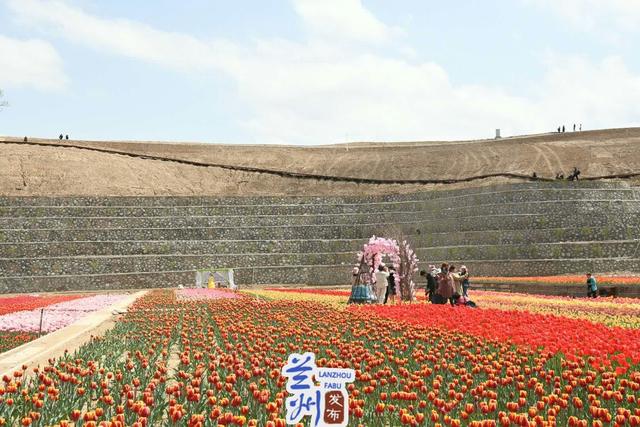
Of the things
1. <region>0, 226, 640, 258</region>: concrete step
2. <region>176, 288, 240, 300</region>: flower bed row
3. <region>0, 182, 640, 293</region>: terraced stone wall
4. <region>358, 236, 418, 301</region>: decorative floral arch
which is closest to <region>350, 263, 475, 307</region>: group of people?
<region>358, 236, 418, 301</region>: decorative floral arch

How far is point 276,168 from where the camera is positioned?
297 ft

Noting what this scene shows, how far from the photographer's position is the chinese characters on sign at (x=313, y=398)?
559cm

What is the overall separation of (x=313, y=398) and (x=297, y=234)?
55537 millimetres

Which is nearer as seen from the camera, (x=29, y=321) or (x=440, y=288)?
(x=29, y=321)

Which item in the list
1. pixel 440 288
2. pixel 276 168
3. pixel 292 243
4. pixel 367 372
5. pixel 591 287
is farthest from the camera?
pixel 276 168

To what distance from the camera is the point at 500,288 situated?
43188mm

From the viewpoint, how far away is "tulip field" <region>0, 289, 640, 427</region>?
773 centimetres

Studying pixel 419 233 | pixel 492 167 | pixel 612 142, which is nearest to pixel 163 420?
pixel 419 233

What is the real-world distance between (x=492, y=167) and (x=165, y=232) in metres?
39.3

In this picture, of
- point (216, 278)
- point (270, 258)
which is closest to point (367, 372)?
point (216, 278)

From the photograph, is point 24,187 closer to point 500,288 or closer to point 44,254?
point 44,254

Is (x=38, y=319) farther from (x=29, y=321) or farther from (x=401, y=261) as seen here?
(x=401, y=261)

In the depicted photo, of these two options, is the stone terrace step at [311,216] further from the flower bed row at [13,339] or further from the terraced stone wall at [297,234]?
the flower bed row at [13,339]

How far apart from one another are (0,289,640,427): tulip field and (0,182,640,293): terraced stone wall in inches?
1225
